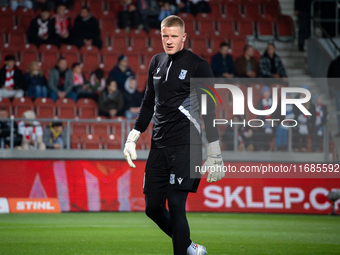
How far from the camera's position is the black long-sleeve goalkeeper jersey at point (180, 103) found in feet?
15.7

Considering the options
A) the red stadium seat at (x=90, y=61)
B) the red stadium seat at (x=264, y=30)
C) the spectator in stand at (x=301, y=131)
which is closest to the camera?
the spectator in stand at (x=301, y=131)

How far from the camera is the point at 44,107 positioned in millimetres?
13586

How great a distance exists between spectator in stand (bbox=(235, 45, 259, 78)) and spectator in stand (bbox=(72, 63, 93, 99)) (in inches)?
162

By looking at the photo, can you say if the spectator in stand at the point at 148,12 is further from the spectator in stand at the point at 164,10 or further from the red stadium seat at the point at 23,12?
the red stadium seat at the point at 23,12

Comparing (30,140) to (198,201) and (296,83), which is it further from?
(296,83)

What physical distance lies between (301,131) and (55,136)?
5.58 metres

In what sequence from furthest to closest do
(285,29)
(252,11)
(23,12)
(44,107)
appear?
1. (252,11)
2. (285,29)
3. (23,12)
4. (44,107)

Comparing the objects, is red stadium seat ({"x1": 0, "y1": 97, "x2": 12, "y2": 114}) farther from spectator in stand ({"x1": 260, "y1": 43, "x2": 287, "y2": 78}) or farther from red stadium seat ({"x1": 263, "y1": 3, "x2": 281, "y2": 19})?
red stadium seat ({"x1": 263, "y1": 3, "x2": 281, "y2": 19})

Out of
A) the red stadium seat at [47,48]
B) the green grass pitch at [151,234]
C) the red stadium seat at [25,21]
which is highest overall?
the red stadium seat at [25,21]

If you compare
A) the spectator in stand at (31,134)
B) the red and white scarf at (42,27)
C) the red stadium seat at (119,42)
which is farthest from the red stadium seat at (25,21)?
the spectator in stand at (31,134)

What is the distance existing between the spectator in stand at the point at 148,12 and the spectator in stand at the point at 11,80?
4552 mm

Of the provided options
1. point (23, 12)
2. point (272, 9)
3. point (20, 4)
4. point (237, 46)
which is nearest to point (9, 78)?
point (23, 12)

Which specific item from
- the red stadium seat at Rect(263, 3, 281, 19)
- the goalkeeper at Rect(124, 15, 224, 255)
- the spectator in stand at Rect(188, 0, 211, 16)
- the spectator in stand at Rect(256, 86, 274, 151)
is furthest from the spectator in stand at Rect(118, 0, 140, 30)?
the goalkeeper at Rect(124, 15, 224, 255)

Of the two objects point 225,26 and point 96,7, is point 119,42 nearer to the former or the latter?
point 96,7
